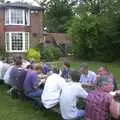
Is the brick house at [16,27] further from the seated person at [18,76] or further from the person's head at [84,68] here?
the person's head at [84,68]

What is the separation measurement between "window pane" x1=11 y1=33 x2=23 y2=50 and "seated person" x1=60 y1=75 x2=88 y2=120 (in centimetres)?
3350

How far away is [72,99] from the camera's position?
859cm

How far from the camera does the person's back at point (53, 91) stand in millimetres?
9664

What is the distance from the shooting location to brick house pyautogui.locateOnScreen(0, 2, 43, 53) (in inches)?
1652

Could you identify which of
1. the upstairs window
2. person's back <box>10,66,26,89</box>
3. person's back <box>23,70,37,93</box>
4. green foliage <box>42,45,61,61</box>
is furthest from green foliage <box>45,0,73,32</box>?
person's back <box>23,70,37,93</box>

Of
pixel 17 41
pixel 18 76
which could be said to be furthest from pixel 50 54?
pixel 18 76

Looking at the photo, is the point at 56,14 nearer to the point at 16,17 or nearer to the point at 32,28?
the point at 32,28

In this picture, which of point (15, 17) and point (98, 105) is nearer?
point (98, 105)

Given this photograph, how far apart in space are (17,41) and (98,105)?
35154 mm

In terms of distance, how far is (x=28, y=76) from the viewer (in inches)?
449

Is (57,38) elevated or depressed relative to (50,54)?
elevated

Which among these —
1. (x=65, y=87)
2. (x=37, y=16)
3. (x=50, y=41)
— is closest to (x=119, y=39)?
(x=37, y=16)

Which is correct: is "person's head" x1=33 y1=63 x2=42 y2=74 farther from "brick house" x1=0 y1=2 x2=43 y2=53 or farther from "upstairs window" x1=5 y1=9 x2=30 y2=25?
"upstairs window" x1=5 y1=9 x2=30 y2=25

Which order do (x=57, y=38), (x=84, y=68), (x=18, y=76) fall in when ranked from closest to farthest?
(x=84, y=68)
(x=18, y=76)
(x=57, y=38)
